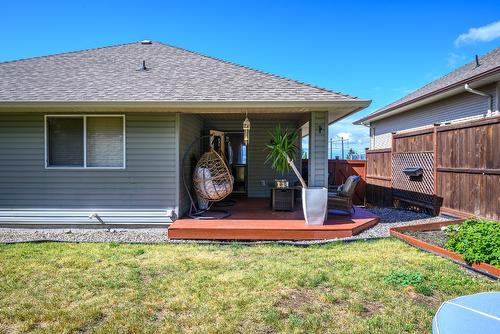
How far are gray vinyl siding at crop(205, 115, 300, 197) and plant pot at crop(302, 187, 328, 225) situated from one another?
13.3ft

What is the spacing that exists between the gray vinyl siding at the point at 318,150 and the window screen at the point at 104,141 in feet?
12.2

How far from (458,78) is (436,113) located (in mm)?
1355

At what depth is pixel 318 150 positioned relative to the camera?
6.71 metres

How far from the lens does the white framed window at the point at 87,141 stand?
6898mm

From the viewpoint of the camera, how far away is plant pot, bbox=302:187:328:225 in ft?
20.6

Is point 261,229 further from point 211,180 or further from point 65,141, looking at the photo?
point 65,141

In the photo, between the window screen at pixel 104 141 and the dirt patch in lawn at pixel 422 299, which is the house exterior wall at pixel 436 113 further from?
the window screen at pixel 104 141

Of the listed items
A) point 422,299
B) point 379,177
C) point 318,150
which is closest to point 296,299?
point 422,299

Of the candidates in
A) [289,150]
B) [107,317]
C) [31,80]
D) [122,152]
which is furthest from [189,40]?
[107,317]

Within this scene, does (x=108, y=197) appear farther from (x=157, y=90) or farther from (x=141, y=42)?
(x=141, y=42)

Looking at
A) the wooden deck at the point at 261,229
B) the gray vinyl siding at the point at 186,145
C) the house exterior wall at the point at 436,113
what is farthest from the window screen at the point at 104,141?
the house exterior wall at the point at 436,113

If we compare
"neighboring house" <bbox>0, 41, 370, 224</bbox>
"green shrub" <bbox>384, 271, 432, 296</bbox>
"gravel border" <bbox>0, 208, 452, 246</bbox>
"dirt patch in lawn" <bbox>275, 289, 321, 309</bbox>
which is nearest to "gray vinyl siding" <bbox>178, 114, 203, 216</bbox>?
"neighboring house" <bbox>0, 41, 370, 224</bbox>

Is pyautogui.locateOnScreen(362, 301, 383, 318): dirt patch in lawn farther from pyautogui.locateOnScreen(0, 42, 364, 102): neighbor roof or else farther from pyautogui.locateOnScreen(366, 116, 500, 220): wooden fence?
pyautogui.locateOnScreen(366, 116, 500, 220): wooden fence

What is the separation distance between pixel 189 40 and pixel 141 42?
4.26 meters
